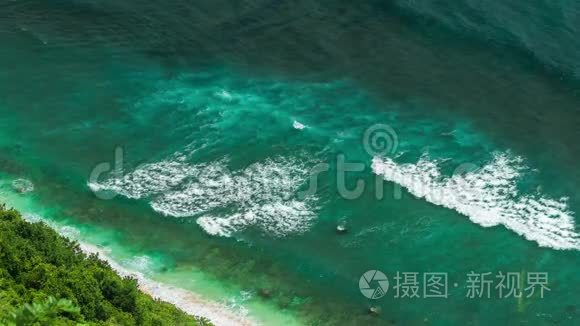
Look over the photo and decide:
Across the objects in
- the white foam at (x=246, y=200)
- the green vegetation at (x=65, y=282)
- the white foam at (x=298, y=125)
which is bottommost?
the white foam at (x=246, y=200)

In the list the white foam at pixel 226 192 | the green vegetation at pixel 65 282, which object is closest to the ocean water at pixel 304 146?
the white foam at pixel 226 192

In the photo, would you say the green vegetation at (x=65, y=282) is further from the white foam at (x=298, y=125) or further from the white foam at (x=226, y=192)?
the white foam at (x=298, y=125)

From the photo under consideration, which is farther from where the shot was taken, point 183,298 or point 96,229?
point 96,229

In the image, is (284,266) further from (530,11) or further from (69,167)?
(530,11)

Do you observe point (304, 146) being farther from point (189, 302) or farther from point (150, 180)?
point (189, 302)

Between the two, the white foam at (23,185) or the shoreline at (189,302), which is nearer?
the shoreline at (189,302)

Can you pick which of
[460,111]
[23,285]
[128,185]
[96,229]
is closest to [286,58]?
[460,111]
